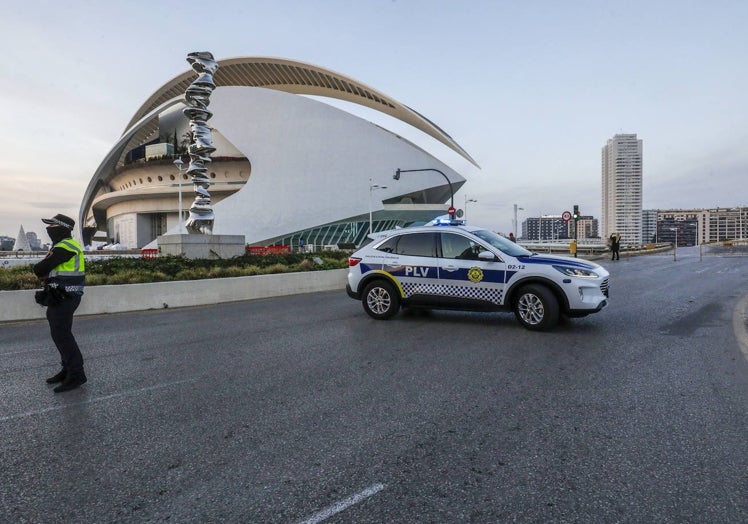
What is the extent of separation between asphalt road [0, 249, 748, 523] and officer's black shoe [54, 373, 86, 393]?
0.16 m

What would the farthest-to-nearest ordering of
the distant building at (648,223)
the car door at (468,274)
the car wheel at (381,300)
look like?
1. the distant building at (648,223)
2. the car wheel at (381,300)
3. the car door at (468,274)

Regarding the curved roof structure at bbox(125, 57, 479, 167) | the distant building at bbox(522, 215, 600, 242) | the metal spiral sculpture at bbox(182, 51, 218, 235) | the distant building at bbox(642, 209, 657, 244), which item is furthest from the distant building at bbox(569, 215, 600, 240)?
the metal spiral sculpture at bbox(182, 51, 218, 235)

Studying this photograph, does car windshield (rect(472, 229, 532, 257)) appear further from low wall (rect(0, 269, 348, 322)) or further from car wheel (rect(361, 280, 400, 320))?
low wall (rect(0, 269, 348, 322))

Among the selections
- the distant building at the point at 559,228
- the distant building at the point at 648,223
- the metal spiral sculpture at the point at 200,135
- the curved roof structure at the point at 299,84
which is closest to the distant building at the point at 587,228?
the distant building at the point at 559,228

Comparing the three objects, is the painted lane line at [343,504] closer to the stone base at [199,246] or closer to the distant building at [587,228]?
the stone base at [199,246]

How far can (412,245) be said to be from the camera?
26.7 ft

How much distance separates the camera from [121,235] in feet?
178

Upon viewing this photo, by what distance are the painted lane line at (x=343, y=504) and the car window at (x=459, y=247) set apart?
5.40 meters

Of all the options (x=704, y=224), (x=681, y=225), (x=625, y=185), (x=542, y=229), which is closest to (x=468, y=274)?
(x=625, y=185)

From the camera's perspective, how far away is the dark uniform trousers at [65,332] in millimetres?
4648

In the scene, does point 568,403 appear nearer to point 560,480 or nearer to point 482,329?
point 560,480

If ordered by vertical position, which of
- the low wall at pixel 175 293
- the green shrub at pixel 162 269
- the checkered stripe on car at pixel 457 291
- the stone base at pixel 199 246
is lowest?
the low wall at pixel 175 293

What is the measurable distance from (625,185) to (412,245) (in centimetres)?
14978

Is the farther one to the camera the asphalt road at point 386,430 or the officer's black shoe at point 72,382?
the officer's black shoe at point 72,382
